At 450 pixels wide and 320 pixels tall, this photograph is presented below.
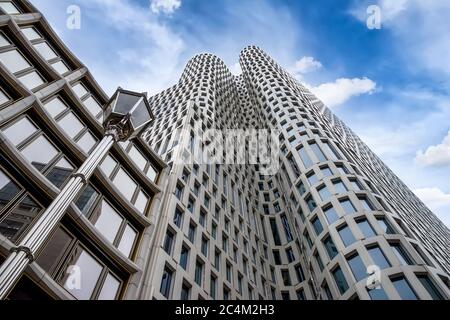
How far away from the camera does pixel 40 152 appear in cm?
1548

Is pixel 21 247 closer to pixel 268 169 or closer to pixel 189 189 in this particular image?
pixel 189 189

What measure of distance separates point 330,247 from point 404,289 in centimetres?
721

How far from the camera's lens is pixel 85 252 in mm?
14305

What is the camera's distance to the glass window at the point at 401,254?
23.1 metres

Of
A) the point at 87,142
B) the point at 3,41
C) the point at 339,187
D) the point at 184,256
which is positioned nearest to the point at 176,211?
the point at 184,256

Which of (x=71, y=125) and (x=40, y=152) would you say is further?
(x=71, y=125)

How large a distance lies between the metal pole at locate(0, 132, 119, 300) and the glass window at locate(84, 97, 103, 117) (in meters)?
16.2

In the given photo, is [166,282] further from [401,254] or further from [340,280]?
[401,254]

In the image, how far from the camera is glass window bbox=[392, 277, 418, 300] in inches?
804

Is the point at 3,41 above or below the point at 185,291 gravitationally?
above

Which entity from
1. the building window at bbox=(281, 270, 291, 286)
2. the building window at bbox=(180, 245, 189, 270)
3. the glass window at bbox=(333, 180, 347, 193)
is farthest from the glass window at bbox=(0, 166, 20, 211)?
the building window at bbox=(281, 270, 291, 286)

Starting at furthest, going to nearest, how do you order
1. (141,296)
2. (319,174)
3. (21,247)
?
1. (319,174)
2. (141,296)
3. (21,247)
